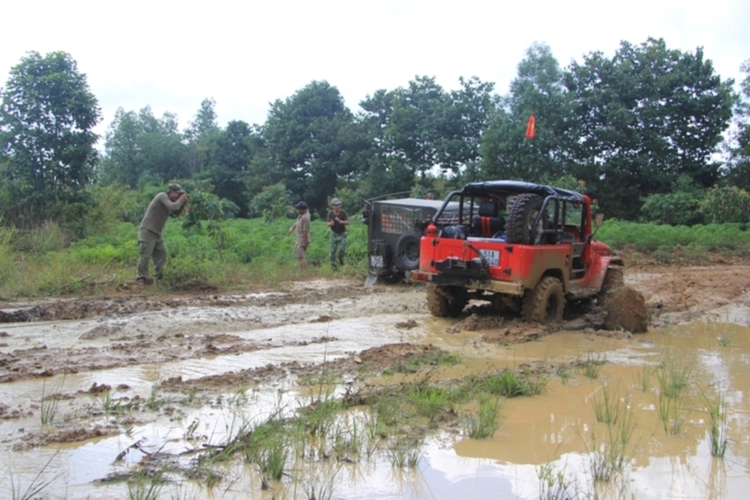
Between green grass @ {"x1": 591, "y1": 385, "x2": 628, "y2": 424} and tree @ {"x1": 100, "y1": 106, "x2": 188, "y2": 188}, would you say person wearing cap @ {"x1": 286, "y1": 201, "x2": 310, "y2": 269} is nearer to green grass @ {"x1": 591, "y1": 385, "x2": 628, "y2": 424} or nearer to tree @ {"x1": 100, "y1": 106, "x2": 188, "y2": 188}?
green grass @ {"x1": 591, "y1": 385, "x2": 628, "y2": 424}

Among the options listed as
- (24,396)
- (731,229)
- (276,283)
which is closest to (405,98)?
(731,229)

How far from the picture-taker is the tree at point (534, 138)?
2942 centimetres

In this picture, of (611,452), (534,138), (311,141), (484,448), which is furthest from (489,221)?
(311,141)

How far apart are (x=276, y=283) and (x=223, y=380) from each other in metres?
6.83

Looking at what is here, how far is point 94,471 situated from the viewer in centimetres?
406

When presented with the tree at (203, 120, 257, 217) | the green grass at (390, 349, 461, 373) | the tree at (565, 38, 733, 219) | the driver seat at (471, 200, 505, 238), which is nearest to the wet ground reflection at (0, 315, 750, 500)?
the green grass at (390, 349, 461, 373)

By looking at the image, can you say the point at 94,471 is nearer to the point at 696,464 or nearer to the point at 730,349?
the point at 696,464

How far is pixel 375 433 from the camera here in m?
4.79

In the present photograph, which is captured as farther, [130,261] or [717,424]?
[130,261]

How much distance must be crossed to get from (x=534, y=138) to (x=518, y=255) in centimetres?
2193

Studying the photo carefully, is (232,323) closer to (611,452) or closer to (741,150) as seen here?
(611,452)

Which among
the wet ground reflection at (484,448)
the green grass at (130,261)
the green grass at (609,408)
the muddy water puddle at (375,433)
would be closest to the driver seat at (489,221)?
the muddy water puddle at (375,433)

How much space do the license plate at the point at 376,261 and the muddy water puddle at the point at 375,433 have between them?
191 inches

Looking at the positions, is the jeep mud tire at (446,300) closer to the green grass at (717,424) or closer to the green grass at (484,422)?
the green grass at (717,424)
